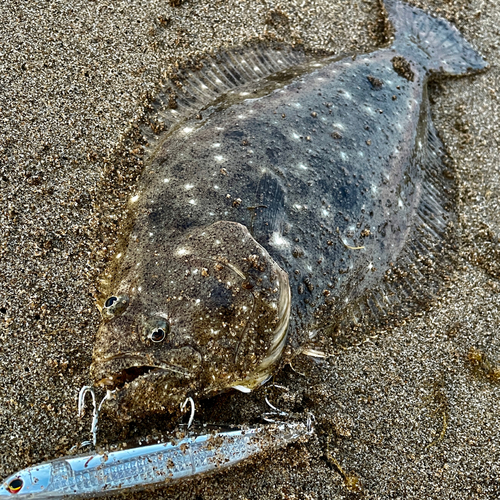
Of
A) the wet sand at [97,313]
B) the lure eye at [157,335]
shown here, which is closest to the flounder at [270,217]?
the lure eye at [157,335]

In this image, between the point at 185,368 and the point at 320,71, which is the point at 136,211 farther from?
the point at 320,71

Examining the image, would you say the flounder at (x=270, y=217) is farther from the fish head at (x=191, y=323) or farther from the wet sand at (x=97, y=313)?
the wet sand at (x=97, y=313)

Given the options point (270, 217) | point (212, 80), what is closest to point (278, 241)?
point (270, 217)

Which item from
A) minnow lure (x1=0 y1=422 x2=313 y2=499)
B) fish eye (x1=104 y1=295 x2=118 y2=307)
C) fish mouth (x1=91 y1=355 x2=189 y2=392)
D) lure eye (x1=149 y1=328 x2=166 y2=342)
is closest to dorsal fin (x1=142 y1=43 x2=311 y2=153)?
fish eye (x1=104 y1=295 x2=118 y2=307)

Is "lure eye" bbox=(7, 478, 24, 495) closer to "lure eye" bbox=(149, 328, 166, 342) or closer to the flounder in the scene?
the flounder

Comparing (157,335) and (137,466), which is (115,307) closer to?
(157,335)

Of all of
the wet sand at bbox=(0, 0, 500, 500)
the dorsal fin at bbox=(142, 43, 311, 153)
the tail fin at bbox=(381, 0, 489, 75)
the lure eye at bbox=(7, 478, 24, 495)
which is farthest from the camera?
the tail fin at bbox=(381, 0, 489, 75)

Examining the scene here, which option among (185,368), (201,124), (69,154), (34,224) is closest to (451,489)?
(185,368)
